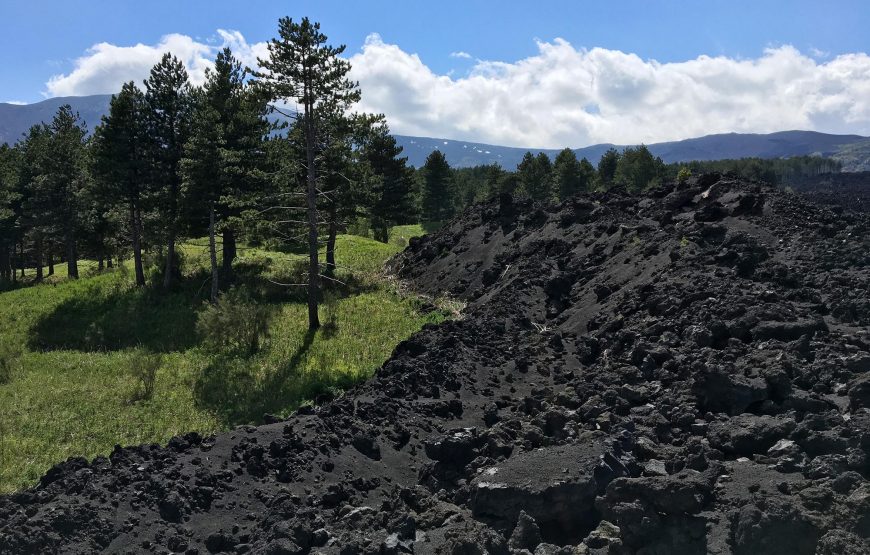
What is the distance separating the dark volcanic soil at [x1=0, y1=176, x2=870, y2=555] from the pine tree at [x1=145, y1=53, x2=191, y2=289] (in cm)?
1992

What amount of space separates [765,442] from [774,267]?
27.7 feet

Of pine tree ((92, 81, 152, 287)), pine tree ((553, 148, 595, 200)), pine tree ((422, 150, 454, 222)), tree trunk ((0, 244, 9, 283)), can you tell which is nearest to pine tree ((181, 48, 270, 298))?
pine tree ((92, 81, 152, 287))

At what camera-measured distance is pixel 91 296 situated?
98.8 feet

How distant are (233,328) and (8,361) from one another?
279 inches

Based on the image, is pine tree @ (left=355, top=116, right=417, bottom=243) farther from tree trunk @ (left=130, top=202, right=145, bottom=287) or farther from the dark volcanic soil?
the dark volcanic soil

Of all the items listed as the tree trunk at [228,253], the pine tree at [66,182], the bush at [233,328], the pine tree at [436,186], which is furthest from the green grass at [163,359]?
the pine tree at [436,186]

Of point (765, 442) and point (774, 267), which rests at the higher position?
point (774, 267)

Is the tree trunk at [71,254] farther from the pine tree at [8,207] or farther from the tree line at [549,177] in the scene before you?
the tree line at [549,177]

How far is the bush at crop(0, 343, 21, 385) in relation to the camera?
17.9 m

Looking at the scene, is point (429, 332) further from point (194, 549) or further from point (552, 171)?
point (552, 171)

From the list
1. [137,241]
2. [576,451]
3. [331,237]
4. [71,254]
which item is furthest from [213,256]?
[576,451]

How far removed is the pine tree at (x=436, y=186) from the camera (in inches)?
2547

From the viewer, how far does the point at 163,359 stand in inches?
752

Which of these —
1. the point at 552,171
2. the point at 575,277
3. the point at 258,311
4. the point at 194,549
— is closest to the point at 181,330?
the point at 258,311
